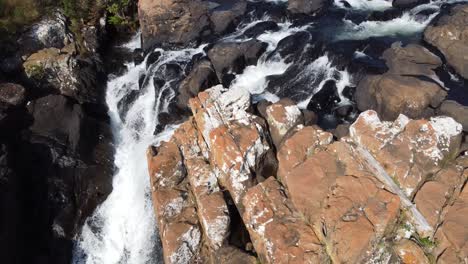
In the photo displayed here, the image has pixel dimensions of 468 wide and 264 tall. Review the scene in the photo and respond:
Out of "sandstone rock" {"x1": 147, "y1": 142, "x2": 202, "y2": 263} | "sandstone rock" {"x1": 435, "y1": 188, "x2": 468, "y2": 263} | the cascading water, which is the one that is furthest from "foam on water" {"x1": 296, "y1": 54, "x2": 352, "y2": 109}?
"sandstone rock" {"x1": 435, "y1": 188, "x2": 468, "y2": 263}

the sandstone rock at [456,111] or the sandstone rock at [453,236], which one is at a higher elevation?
the sandstone rock at [453,236]

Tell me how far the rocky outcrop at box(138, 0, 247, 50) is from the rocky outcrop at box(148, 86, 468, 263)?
1243 centimetres

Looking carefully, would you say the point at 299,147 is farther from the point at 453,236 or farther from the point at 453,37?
the point at 453,37

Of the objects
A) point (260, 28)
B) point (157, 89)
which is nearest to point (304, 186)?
point (157, 89)

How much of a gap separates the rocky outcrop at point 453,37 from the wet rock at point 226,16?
548 inches

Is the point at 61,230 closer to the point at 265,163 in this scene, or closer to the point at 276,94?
the point at 265,163

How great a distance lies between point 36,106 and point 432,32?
2638 cm

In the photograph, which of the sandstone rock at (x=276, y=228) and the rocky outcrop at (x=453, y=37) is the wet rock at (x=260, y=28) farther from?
the sandstone rock at (x=276, y=228)

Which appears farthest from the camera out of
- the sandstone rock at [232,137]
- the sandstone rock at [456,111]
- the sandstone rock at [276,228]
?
the sandstone rock at [456,111]

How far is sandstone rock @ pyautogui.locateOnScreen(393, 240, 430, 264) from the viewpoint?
15406mm

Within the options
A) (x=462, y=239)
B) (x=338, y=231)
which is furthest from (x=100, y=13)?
(x=462, y=239)

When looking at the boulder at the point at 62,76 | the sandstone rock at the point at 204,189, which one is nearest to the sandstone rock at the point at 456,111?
the sandstone rock at the point at 204,189

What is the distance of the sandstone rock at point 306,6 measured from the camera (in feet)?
111

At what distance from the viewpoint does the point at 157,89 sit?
3031 cm
